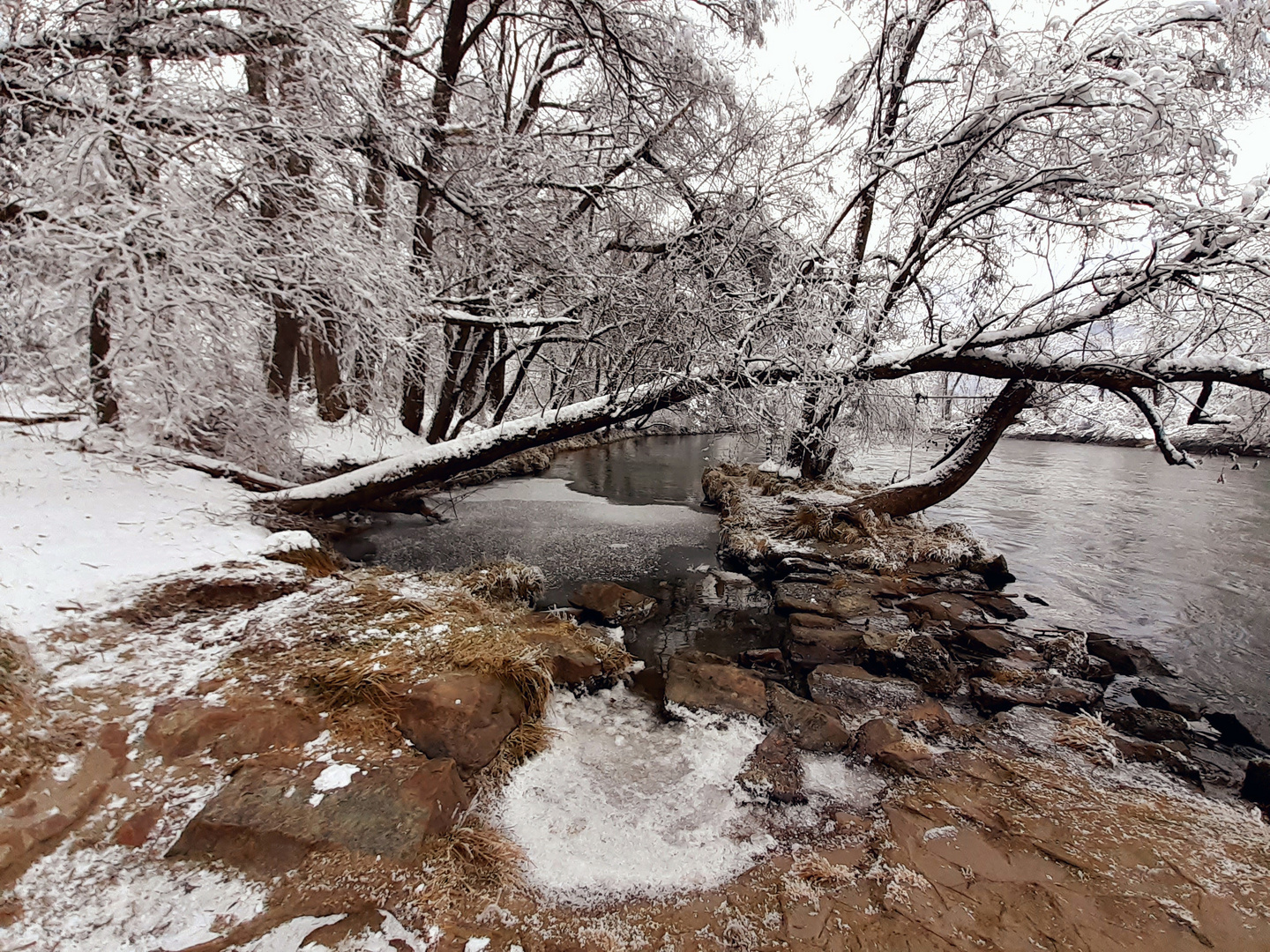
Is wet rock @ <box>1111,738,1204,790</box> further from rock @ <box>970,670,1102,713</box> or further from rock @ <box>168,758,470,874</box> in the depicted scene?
rock @ <box>168,758,470,874</box>

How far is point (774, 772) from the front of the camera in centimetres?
307

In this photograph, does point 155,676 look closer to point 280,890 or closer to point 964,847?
point 280,890

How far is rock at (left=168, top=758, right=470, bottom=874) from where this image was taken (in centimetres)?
207

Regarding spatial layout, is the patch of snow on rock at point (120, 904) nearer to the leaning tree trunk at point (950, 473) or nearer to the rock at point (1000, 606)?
the rock at point (1000, 606)

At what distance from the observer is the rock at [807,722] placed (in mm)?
3420

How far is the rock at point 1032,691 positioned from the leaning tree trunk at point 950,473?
3919mm

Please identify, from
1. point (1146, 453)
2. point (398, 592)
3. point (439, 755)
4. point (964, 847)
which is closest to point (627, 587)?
point (398, 592)

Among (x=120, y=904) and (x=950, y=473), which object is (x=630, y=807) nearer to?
(x=120, y=904)

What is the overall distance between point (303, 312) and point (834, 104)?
26.8ft

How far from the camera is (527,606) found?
17.9 feet

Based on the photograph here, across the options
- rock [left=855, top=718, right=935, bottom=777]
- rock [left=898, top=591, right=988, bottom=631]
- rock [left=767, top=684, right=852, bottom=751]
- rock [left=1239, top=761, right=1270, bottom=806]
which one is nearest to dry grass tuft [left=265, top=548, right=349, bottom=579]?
rock [left=767, top=684, right=852, bottom=751]

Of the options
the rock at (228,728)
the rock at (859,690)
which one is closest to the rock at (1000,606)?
the rock at (859,690)

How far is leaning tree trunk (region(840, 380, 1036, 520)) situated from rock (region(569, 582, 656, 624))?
421 centimetres

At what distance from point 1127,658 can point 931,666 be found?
2.12m
